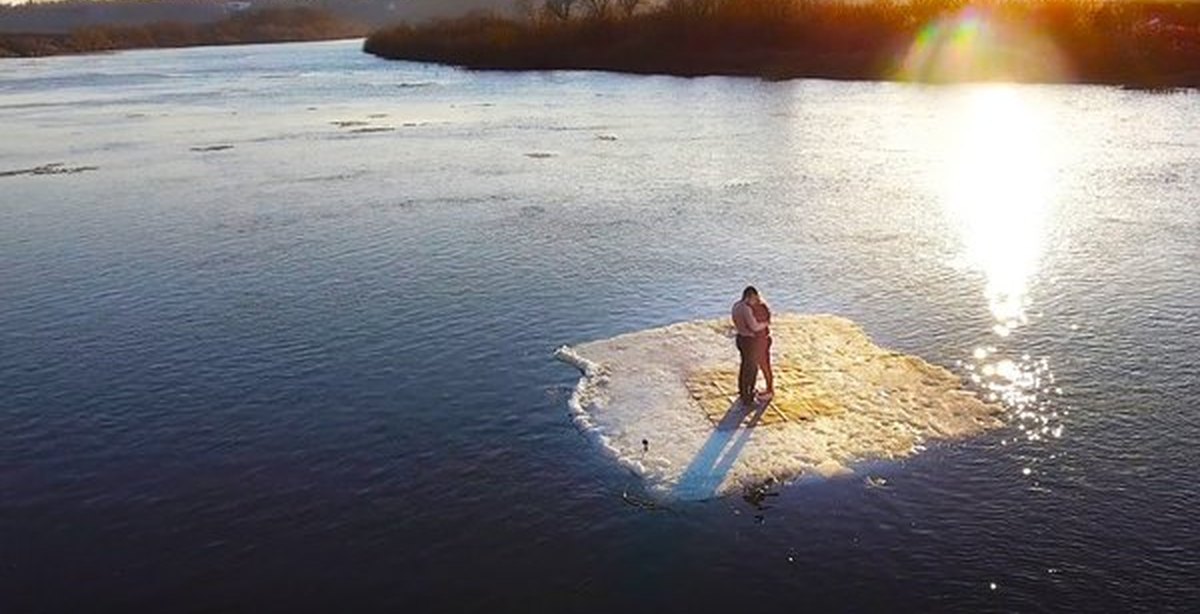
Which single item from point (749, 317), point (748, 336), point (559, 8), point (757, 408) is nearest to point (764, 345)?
point (748, 336)

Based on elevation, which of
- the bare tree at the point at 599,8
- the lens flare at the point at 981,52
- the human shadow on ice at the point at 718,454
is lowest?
the human shadow on ice at the point at 718,454

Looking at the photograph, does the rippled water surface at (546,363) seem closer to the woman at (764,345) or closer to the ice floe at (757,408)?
the ice floe at (757,408)

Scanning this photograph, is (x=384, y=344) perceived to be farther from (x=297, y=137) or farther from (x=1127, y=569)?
(x=297, y=137)

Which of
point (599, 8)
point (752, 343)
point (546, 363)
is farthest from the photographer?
point (599, 8)

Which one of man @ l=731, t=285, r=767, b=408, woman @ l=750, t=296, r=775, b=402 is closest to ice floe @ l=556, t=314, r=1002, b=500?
woman @ l=750, t=296, r=775, b=402

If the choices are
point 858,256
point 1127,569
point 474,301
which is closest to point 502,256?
point 474,301

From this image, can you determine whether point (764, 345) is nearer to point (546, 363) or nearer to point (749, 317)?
point (749, 317)

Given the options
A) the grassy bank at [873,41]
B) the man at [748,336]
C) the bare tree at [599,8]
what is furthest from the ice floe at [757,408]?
the bare tree at [599,8]
